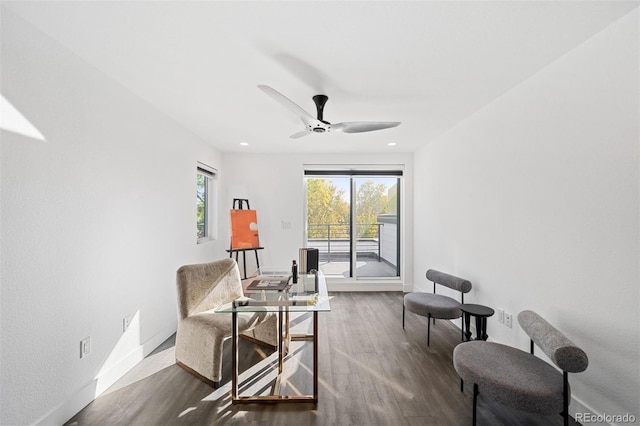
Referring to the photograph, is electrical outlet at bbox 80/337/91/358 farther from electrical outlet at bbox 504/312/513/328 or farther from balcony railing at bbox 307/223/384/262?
balcony railing at bbox 307/223/384/262

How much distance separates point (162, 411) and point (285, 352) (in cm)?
108

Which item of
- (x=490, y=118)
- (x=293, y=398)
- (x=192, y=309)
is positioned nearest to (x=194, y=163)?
(x=192, y=309)

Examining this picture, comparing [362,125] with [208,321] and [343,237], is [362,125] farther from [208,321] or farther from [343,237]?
[343,237]

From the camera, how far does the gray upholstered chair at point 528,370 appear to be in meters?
1.44

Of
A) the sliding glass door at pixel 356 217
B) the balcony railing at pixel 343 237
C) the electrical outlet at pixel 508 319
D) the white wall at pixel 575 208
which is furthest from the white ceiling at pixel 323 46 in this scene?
the balcony railing at pixel 343 237

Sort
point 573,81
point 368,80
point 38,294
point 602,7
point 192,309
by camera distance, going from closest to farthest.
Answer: point 602,7 → point 38,294 → point 573,81 → point 368,80 → point 192,309

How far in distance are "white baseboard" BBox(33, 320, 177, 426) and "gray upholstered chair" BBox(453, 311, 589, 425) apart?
8.48 ft

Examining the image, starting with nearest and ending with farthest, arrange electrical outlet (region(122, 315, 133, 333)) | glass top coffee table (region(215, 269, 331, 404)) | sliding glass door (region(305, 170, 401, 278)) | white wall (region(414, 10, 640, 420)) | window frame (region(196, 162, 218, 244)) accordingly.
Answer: white wall (region(414, 10, 640, 420)) < glass top coffee table (region(215, 269, 331, 404)) < electrical outlet (region(122, 315, 133, 333)) < window frame (region(196, 162, 218, 244)) < sliding glass door (region(305, 170, 401, 278))

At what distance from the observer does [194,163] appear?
146 inches

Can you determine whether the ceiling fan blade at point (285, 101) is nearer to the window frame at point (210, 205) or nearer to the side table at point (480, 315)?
the side table at point (480, 315)

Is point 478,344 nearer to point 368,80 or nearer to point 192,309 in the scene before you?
point 368,80

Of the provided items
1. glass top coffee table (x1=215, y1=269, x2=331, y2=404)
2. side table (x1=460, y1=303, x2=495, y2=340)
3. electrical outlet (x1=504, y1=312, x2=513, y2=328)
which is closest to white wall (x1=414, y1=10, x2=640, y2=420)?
→ electrical outlet (x1=504, y1=312, x2=513, y2=328)

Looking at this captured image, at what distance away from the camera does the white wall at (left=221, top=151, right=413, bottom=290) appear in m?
4.85

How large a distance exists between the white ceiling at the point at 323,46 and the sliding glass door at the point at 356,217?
7.54 feet
